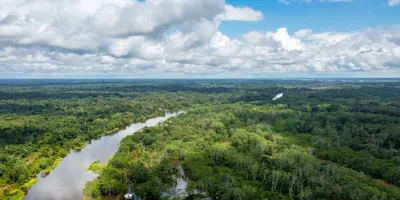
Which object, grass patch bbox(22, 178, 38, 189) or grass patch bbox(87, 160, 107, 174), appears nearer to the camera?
grass patch bbox(22, 178, 38, 189)

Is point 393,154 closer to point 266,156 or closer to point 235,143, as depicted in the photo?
point 266,156

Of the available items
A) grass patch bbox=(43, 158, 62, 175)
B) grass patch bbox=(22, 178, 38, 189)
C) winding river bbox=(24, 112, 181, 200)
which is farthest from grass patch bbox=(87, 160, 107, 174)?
grass patch bbox=(22, 178, 38, 189)

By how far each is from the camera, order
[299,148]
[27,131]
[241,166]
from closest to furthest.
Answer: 1. [241,166]
2. [299,148]
3. [27,131]

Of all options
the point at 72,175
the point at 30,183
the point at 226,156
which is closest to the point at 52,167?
the point at 72,175

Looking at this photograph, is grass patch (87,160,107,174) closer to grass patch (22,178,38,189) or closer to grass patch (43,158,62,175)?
grass patch (43,158,62,175)

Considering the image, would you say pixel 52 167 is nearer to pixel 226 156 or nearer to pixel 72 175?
pixel 72 175

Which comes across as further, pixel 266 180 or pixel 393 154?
pixel 393 154

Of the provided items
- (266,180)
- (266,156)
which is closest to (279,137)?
(266,156)

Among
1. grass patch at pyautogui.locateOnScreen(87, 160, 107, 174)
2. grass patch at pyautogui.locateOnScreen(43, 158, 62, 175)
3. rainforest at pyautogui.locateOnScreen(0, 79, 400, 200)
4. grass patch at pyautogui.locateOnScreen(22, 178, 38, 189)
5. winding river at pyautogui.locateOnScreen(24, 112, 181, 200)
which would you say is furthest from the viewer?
grass patch at pyautogui.locateOnScreen(43, 158, 62, 175)
